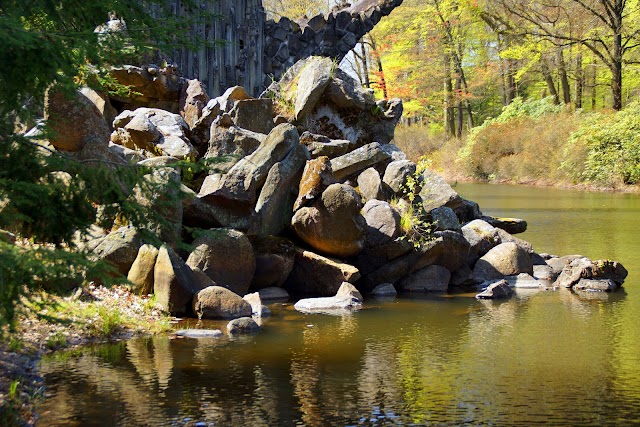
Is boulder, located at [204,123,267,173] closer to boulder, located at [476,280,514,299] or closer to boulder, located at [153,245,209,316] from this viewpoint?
boulder, located at [153,245,209,316]

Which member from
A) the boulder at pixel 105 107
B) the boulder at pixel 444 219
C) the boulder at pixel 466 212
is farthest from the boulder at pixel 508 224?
the boulder at pixel 105 107

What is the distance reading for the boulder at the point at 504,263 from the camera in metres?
14.3

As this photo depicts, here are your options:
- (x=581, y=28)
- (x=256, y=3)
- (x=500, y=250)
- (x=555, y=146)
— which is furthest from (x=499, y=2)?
(x=500, y=250)

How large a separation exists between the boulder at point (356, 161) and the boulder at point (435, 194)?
0.97m

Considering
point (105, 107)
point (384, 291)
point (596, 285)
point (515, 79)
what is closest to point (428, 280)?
point (384, 291)

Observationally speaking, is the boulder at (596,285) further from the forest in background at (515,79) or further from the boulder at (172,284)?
the forest in background at (515,79)

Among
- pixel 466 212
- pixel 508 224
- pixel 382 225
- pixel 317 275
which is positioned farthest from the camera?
pixel 508 224

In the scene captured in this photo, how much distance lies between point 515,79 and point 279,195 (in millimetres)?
30081

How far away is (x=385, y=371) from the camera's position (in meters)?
8.37

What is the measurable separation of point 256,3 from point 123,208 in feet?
71.4

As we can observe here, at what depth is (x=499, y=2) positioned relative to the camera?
38.3m

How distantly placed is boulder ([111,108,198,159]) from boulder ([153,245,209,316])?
366 centimetres

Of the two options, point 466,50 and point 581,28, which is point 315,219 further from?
point 466,50

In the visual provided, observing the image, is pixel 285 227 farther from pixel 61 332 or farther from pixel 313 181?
pixel 61 332
